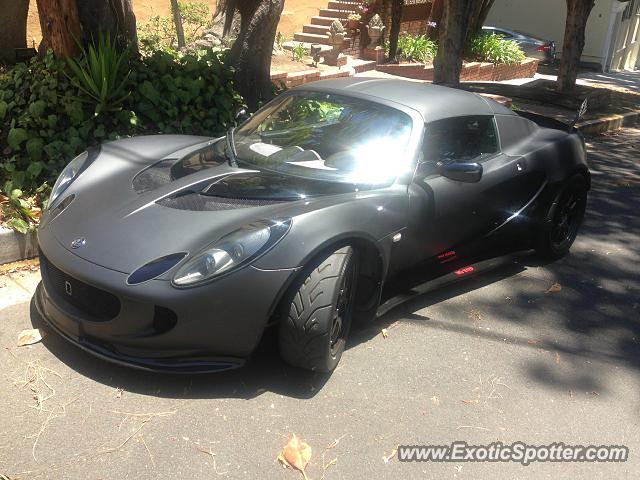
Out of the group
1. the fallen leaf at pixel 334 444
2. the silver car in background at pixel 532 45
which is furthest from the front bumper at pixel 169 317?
the silver car in background at pixel 532 45

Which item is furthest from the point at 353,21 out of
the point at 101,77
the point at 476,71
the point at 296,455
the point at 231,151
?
the point at 296,455

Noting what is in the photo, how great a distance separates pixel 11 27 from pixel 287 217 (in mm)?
5155

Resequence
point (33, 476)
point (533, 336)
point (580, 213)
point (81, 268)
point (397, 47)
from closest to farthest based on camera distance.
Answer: point (33, 476) < point (81, 268) < point (533, 336) < point (580, 213) < point (397, 47)

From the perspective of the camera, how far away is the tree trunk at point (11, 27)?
6.84 metres

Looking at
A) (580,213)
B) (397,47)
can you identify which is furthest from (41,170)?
(397,47)

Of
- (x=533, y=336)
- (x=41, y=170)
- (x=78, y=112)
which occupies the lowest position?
(x=533, y=336)

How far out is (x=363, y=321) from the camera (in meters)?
3.78

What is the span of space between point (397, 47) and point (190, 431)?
14663mm

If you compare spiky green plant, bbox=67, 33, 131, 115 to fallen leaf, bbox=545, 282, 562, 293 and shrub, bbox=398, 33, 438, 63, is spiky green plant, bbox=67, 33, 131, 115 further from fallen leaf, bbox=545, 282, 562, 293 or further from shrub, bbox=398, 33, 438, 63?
shrub, bbox=398, 33, 438, 63

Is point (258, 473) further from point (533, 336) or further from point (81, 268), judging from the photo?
point (533, 336)

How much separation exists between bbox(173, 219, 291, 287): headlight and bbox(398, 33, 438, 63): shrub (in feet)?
45.9

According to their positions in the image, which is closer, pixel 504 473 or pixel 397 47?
Answer: pixel 504 473

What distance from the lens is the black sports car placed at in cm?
305

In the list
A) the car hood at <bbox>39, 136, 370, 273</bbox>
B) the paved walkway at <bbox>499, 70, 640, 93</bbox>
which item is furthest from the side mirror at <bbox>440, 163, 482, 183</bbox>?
the paved walkway at <bbox>499, 70, 640, 93</bbox>
